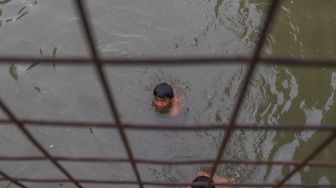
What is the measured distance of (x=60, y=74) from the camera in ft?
19.7

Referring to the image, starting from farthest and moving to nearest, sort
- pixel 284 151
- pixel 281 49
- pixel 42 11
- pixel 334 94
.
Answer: pixel 42 11 < pixel 281 49 < pixel 334 94 < pixel 284 151

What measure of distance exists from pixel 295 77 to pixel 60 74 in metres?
3.03

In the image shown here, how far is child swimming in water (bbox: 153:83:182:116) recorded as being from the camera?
17.3 feet

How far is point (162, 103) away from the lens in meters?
5.38

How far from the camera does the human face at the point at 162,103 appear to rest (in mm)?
5312

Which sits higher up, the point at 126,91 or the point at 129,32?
the point at 129,32

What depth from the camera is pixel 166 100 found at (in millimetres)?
5320

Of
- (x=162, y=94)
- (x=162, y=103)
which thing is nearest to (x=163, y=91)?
(x=162, y=94)

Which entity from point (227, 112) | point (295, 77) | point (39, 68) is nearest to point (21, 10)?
point (39, 68)

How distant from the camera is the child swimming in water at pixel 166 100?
5285mm

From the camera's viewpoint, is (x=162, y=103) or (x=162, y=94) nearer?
(x=162, y=94)

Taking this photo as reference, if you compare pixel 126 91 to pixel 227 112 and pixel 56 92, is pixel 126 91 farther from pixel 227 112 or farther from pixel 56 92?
pixel 227 112

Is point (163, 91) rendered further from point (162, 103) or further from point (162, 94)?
point (162, 103)

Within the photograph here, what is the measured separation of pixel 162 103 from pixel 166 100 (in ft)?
0.26
